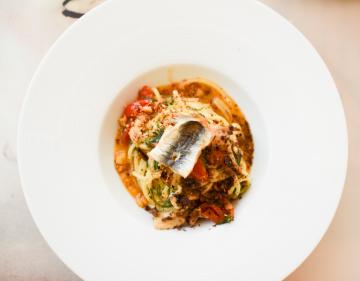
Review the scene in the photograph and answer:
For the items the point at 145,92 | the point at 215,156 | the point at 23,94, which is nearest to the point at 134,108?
the point at 145,92

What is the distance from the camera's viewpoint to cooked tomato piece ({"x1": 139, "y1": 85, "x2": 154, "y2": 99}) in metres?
3.74

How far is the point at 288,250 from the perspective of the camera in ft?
10.8

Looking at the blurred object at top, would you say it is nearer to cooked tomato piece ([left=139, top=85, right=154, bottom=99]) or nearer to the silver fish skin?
cooked tomato piece ([left=139, top=85, right=154, bottom=99])

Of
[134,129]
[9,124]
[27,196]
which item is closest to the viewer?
[27,196]

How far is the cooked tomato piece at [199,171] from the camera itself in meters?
3.60

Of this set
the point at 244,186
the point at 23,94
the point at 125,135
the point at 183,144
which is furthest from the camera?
the point at 23,94

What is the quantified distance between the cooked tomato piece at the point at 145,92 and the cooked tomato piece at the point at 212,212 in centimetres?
99

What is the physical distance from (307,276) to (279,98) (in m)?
1.59

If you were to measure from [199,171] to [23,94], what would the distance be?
1.70 metres

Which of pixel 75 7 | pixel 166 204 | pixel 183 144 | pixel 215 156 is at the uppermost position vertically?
pixel 75 7

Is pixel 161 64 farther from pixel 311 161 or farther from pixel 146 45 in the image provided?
pixel 311 161

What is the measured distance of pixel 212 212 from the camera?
364 cm

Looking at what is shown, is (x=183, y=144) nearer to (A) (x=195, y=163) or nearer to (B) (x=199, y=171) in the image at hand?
(A) (x=195, y=163)

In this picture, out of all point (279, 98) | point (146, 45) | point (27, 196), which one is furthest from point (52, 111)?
point (279, 98)
